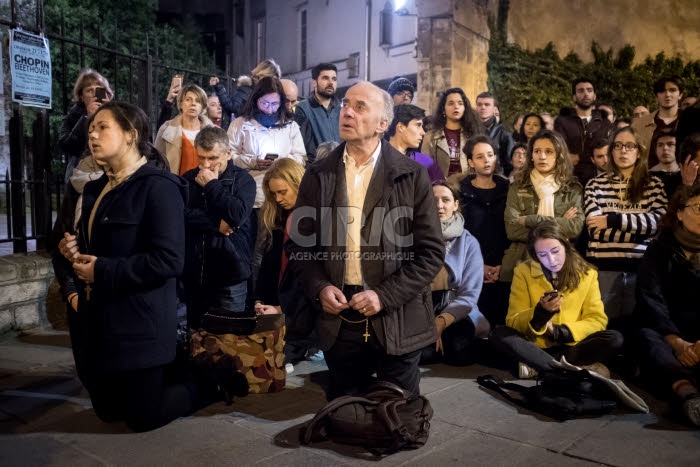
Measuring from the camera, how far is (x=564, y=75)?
1476cm

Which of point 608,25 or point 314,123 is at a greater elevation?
point 608,25

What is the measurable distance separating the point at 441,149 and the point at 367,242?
3796 mm

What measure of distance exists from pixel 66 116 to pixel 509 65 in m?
10.1

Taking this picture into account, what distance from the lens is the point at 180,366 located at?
418 cm

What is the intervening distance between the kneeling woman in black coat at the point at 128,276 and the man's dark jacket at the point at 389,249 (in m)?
0.81

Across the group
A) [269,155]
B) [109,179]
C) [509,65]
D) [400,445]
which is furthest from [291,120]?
[509,65]

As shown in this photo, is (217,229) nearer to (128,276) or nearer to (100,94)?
(128,276)

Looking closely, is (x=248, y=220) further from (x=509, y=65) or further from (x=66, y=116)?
(x=509, y=65)

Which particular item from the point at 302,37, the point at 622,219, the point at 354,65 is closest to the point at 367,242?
the point at 622,219

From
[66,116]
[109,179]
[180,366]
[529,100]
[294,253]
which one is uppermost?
[529,100]

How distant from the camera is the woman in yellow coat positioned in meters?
4.83

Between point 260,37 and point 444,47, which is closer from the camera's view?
point 444,47

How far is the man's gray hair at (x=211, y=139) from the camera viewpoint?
16.8 ft

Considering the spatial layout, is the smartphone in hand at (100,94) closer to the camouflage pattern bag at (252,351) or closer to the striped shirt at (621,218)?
the camouflage pattern bag at (252,351)
